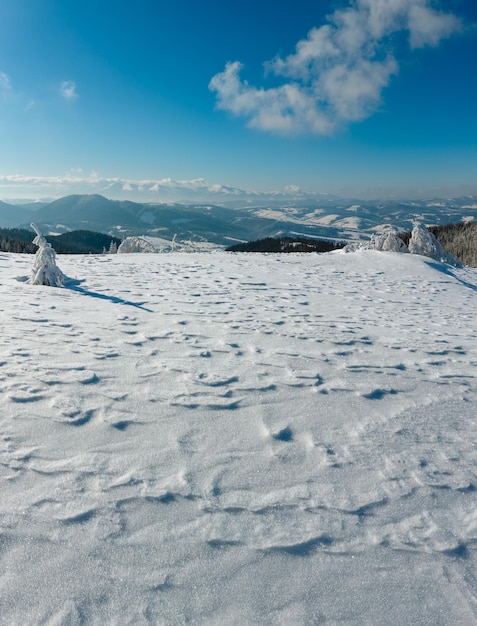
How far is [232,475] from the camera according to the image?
127 inches

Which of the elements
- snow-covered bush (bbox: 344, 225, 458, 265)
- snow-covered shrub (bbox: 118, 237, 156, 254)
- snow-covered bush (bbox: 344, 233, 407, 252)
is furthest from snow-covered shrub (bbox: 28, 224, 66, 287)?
snow-covered shrub (bbox: 118, 237, 156, 254)

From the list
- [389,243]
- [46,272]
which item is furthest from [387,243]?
[46,272]

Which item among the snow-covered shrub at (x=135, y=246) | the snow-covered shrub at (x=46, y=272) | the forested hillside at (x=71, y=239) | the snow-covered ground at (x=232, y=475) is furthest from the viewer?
the forested hillside at (x=71, y=239)

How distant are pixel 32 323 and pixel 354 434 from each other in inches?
240

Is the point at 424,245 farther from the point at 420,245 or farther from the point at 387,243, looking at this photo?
the point at 387,243

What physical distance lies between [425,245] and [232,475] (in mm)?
23436

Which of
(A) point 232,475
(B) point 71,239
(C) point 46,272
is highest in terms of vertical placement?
(B) point 71,239

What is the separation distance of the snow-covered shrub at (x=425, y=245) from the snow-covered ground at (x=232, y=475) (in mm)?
17746

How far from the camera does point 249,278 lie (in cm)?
1381

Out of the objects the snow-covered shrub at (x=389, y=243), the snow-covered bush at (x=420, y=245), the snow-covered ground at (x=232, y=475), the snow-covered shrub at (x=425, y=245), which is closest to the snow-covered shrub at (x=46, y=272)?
the snow-covered ground at (x=232, y=475)

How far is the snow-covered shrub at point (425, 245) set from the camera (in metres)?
22.4

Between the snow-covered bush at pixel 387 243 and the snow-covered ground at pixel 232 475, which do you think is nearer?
the snow-covered ground at pixel 232 475

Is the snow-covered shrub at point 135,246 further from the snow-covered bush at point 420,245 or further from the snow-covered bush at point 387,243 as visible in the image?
the snow-covered bush at point 420,245

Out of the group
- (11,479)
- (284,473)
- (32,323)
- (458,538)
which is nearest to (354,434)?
(284,473)
